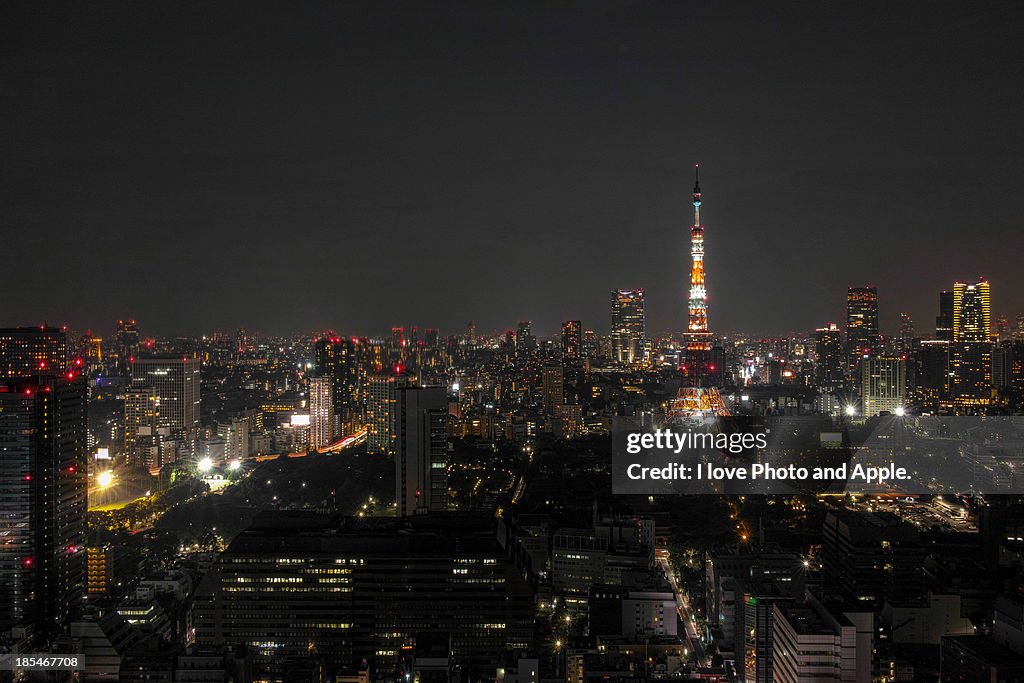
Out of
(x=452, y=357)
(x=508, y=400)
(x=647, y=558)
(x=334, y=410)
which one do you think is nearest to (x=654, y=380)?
(x=508, y=400)

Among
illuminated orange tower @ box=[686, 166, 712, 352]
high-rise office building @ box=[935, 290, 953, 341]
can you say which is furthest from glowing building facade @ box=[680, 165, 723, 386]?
high-rise office building @ box=[935, 290, 953, 341]

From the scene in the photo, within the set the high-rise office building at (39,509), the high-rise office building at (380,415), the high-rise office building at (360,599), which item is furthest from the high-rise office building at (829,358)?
the high-rise office building at (39,509)

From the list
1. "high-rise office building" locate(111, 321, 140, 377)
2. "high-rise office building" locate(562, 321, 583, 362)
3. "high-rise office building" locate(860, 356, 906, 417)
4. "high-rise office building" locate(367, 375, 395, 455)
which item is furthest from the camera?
"high-rise office building" locate(562, 321, 583, 362)

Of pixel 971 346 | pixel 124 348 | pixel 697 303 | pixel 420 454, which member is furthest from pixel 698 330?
pixel 124 348

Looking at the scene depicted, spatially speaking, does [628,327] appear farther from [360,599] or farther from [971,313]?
[360,599]

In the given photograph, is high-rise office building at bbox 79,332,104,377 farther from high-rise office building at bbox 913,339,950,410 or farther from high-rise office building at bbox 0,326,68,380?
high-rise office building at bbox 913,339,950,410
